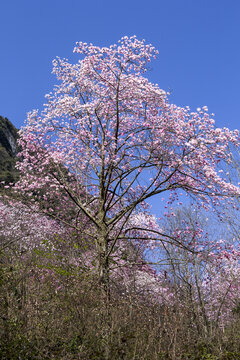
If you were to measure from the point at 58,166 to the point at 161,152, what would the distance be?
377cm

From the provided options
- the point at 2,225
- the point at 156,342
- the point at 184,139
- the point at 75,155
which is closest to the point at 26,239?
the point at 2,225

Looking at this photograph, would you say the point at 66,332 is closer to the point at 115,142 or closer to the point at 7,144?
the point at 115,142

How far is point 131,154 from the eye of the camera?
39.5ft

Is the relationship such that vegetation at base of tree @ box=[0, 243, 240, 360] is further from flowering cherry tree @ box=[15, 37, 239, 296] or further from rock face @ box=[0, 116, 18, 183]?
rock face @ box=[0, 116, 18, 183]

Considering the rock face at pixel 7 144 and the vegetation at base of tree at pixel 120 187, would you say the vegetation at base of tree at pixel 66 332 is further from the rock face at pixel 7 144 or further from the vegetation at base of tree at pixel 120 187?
the rock face at pixel 7 144

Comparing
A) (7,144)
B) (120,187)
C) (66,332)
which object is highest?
(7,144)

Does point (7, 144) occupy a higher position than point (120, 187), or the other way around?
point (7, 144)

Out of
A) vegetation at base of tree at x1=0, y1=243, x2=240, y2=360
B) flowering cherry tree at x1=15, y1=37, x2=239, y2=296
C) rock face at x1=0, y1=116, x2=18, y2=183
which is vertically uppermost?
rock face at x1=0, y1=116, x2=18, y2=183

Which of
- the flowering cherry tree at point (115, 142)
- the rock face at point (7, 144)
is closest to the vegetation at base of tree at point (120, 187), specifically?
the flowering cherry tree at point (115, 142)

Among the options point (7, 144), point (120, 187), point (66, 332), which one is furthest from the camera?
point (7, 144)

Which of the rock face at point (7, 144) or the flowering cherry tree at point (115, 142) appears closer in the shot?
the flowering cherry tree at point (115, 142)

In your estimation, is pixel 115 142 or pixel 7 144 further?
pixel 7 144

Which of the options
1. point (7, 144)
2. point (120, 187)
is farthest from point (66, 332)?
point (7, 144)

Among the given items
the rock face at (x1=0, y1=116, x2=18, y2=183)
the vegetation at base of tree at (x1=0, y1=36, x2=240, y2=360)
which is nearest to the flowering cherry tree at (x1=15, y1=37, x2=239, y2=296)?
the vegetation at base of tree at (x1=0, y1=36, x2=240, y2=360)
